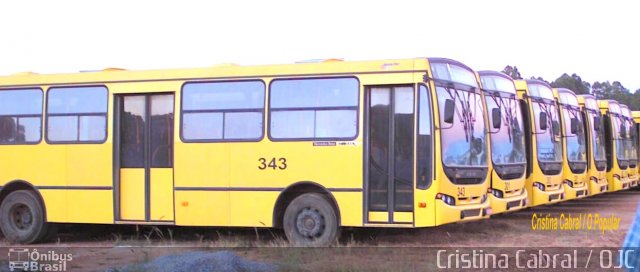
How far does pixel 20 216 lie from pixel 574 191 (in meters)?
11.4

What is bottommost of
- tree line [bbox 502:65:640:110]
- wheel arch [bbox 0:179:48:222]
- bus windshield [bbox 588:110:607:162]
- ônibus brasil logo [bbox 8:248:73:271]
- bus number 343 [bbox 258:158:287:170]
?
ônibus brasil logo [bbox 8:248:73:271]

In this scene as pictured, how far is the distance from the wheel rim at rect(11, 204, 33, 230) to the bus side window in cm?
716

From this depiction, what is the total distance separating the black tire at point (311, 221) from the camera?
11461 millimetres

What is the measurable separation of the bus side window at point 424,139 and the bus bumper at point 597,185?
29.8 feet

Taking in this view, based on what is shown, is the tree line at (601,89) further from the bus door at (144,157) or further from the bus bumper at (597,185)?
the bus door at (144,157)

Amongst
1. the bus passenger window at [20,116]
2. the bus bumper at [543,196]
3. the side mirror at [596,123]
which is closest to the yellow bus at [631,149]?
the side mirror at [596,123]

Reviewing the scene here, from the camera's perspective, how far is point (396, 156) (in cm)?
1122

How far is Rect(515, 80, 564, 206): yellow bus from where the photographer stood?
15359 mm

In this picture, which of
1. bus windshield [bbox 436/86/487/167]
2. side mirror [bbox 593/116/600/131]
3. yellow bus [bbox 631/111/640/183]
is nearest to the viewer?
bus windshield [bbox 436/86/487/167]

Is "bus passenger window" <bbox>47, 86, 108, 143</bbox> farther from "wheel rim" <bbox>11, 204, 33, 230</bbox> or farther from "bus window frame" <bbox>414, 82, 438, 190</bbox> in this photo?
"bus window frame" <bbox>414, 82, 438, 190</bbox>

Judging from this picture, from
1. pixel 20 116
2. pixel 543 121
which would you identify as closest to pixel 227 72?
pixel 20 116

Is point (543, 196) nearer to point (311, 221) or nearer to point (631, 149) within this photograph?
point (311, 221)

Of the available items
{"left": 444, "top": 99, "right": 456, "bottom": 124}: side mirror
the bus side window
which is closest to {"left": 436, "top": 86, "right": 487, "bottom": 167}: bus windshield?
{"left": 444, "top": 99, "right": 456, "bottom": 124}: side mirror

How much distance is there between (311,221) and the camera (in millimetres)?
11625
